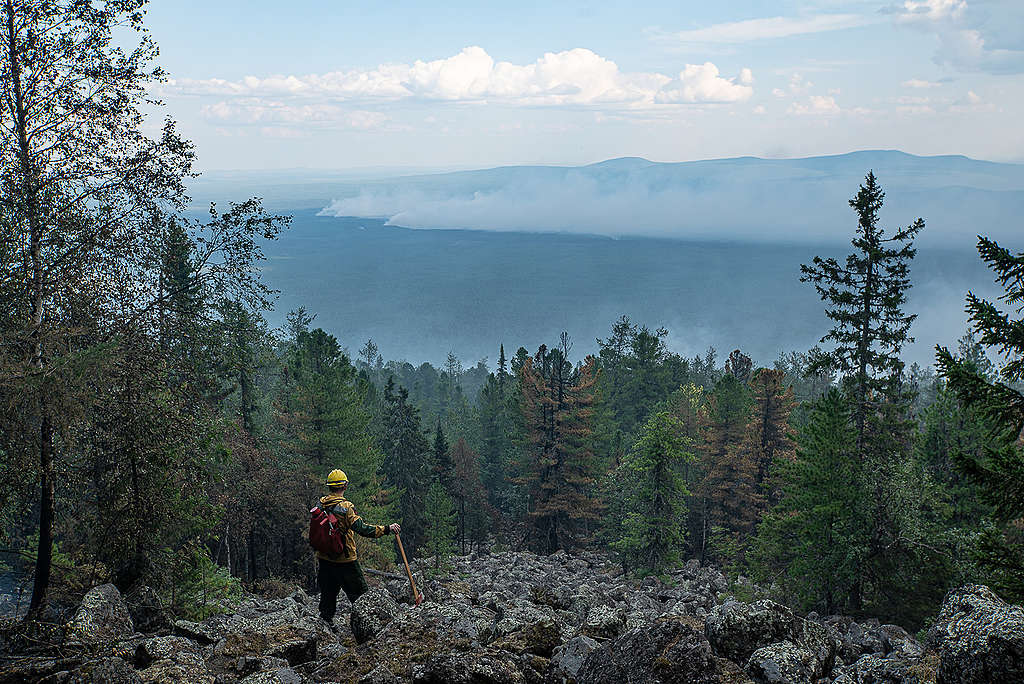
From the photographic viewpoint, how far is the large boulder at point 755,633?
7578mm

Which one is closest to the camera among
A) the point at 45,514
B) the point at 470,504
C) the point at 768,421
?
the point at 45,514

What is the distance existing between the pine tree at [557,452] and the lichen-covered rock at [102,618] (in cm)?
3007

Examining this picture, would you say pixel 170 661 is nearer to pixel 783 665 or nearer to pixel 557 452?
pixel 783 665

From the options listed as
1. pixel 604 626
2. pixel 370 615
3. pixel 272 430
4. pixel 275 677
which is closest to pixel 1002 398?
pixel 604 626

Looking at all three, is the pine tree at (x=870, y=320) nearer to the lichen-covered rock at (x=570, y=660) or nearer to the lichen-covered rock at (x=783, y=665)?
the lichen-covered rock at (x=783, y=665)

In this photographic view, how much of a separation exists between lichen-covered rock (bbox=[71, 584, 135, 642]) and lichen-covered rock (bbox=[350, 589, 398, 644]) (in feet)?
8.82

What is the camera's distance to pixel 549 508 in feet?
125

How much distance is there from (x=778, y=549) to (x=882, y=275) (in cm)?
1071

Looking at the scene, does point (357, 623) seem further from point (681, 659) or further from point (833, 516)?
point (833, 516)

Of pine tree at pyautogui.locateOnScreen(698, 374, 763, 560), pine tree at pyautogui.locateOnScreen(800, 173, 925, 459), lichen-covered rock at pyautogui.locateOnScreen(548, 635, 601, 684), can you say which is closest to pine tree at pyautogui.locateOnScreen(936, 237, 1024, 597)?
lichen-covered rock at pyautogui.locateOnScreen(548, 635, 601, 684)

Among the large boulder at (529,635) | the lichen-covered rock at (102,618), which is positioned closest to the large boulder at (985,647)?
the large boulder at (529,635)

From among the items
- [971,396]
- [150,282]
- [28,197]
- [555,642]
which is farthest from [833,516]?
[28,197]

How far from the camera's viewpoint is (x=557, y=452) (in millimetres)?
38656

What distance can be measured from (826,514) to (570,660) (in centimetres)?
1753
